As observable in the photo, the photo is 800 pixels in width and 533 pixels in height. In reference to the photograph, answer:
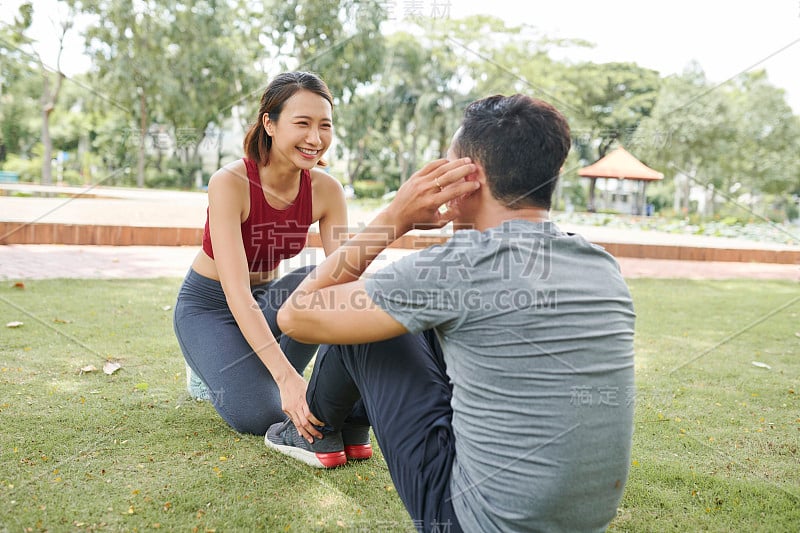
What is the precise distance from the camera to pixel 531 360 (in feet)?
3.62

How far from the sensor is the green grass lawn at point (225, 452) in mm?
1590

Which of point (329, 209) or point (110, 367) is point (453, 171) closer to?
point (329, 209)

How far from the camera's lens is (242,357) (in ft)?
6.90

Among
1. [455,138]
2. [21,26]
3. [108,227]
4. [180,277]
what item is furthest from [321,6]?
[455,138]

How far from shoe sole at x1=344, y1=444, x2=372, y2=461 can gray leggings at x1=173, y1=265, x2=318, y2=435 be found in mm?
264

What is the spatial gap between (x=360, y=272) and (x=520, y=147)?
0.41m

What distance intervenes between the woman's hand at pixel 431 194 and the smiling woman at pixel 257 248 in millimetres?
668

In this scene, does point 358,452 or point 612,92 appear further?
point 612,92

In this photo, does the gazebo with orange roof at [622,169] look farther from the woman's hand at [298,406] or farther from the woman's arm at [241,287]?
the woman's hand at [298,406]

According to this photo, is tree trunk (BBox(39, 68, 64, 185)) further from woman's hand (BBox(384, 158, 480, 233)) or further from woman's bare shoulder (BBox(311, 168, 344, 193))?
woman's hand (BBox(384, 158, 480, 233))

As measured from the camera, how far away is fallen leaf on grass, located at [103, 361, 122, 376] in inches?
101

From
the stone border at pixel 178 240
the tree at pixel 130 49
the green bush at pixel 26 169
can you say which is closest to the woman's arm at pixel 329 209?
the stone border at pixel 178 240

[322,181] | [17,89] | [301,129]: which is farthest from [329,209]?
[17,89]

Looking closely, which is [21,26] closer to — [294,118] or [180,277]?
[180,277]
